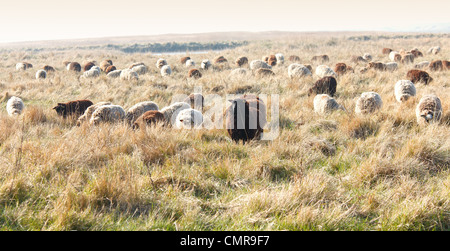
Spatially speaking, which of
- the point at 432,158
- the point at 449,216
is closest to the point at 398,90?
the point at 432,158

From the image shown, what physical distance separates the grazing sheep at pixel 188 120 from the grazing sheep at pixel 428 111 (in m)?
4.51

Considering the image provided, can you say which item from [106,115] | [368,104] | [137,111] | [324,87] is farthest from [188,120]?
[324,87]

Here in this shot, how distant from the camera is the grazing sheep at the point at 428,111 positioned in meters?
5.38

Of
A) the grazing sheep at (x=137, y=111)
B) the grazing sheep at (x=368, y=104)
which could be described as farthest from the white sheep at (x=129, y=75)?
the grazing sheep at (x=368, y=104)

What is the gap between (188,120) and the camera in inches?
232

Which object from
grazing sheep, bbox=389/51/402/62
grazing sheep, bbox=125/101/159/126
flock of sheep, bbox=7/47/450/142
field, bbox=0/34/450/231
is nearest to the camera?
field, bbox=0/34/450/231

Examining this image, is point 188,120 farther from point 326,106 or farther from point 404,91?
point 404,91

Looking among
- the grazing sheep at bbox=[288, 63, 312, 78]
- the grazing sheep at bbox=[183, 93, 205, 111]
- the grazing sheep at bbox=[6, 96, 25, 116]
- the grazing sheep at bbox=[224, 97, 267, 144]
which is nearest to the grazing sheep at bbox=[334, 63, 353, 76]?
the grazing sheep at bbox=[288, 63, 312, 78]

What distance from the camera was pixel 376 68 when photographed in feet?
42.9

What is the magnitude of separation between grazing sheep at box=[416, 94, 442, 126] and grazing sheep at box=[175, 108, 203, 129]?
451cm

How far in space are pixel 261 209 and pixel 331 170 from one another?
5.39 ft

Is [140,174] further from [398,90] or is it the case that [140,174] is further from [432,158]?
[398,90]

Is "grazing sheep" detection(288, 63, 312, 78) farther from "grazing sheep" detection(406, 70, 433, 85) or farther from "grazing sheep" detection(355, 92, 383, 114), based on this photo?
"grazing sheep" detection(355, 92, 383, 114)

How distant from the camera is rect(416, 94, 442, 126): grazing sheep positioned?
538 cm
